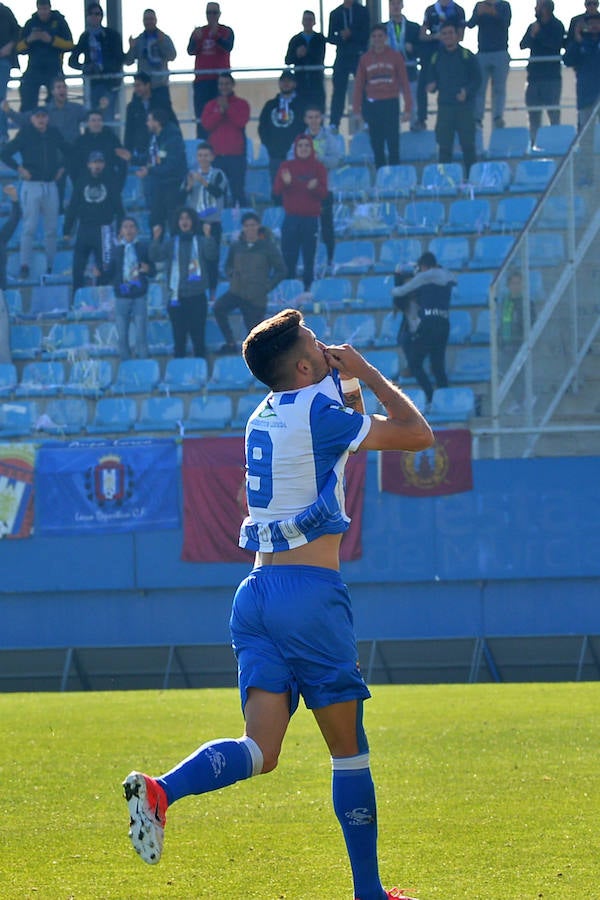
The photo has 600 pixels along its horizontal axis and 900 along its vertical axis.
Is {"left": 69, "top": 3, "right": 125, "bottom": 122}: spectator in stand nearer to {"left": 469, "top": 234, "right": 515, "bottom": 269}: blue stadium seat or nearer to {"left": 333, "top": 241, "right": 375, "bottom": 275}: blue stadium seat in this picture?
{"left": 333, "top": 241, "right": 375, "bottom": 275}: blue stadium seat

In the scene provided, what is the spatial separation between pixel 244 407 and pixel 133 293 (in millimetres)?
2029

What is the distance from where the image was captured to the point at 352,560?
1535 centimetres

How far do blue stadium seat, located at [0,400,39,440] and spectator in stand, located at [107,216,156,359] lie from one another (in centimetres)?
134

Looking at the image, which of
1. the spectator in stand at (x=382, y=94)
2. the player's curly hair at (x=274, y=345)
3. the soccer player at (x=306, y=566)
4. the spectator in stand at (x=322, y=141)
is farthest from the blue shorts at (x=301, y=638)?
the spectator in stand at (x=382, y=94)

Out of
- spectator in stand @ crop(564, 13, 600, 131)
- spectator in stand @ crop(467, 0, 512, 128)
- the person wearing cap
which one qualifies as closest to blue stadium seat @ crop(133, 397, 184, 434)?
the person wearing cap

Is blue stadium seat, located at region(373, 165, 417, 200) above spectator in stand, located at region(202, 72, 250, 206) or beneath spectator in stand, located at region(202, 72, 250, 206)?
beneath

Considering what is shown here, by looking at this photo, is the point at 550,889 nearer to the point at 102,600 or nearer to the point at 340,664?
the point at 340,664

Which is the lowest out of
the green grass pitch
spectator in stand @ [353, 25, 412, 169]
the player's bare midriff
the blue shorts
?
the green grass pitch

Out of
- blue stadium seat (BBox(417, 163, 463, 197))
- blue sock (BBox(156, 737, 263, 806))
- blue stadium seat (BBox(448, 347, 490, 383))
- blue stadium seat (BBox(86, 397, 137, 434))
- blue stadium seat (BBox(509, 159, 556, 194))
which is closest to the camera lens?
blue sock (BBox(156, 737, 263, 806))

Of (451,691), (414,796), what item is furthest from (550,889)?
(451,691)

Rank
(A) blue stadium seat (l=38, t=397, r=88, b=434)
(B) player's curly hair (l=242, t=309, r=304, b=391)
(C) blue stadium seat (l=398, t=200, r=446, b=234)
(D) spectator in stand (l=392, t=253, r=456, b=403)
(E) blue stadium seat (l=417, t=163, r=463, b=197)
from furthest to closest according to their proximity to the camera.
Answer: (E) blue stadium seat (l=417, t=163, r=463, b=197) < (C) blue stadium seat (l=398, t=200, r=446, b=234) < (A) blue stadium seat (l=38, t=397, r=88, b=434) < (D) spectator in stand (l=392, t=253, r=456, b=403) < (B) player's curly hair (l=242, t=309, r=304, b=391)

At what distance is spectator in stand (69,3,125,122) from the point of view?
19.7 metres

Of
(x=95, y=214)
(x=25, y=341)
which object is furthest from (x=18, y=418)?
(x=95, y=214)

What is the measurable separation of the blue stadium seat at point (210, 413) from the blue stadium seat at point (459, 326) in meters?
2.73
